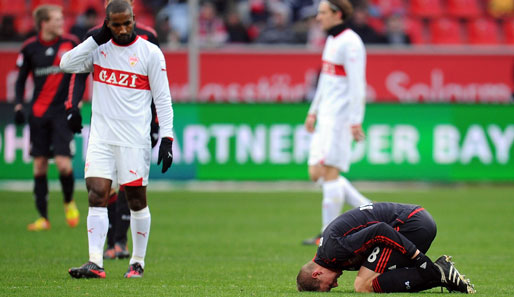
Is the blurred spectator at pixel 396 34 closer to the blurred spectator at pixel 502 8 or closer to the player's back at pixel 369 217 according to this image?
the blurred spectator at pixel 502 8

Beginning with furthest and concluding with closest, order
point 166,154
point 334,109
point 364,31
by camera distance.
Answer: point 364,31, point 334,109, point 166,154

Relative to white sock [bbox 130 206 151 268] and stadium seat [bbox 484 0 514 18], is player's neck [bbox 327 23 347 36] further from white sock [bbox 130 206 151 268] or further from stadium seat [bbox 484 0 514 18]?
stadium seat [bbox 484 0 514 18]

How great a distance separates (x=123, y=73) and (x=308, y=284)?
220 centimetres

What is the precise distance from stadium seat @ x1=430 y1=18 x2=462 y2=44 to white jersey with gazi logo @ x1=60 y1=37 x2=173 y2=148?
658 inches

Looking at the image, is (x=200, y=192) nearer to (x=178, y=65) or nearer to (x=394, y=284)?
(x=178, y=65)

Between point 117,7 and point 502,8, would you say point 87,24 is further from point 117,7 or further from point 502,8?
point 117,7

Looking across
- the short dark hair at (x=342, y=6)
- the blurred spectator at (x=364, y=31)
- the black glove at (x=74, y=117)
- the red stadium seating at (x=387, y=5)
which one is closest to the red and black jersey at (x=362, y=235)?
the black glove at (x=74, y=117)

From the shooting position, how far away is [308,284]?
7.16 m

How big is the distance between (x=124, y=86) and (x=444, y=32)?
671 inches

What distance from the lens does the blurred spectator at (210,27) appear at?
2175 cm

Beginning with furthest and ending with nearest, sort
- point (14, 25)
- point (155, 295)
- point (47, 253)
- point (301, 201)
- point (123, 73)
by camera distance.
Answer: point (14, 25) → point (301, 201) → point (47, 253) → point (123, 73) → point (155, 295)

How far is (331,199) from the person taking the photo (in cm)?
1083

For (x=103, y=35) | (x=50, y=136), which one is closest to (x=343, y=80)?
(x=50, y=136)

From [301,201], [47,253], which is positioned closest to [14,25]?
[301,201]
